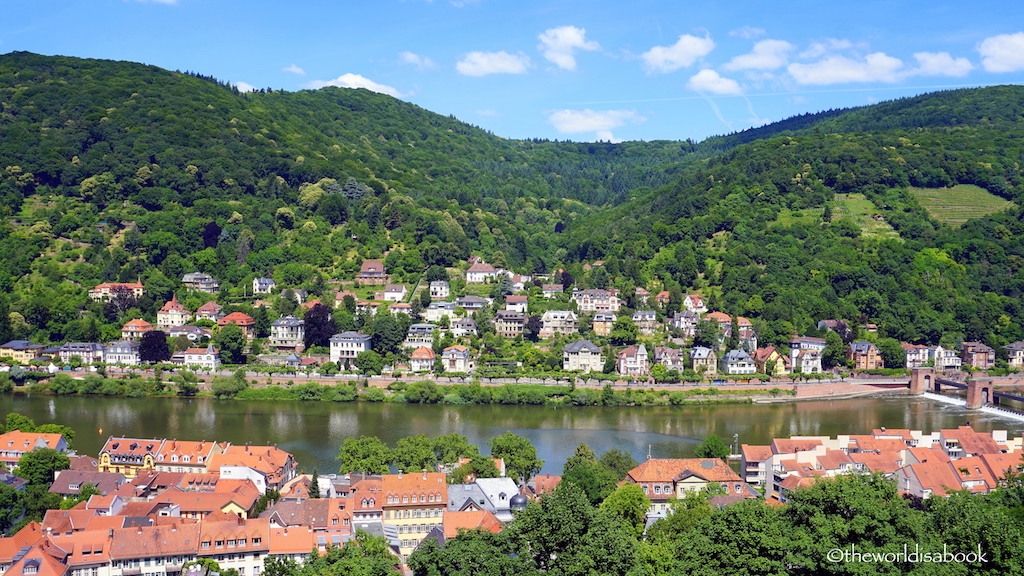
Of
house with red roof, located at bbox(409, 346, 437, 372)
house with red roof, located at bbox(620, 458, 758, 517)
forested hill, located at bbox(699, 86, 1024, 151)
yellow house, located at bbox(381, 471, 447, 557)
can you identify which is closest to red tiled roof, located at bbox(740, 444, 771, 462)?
house with red roof, located at bbox(620, 458, 758, 517)

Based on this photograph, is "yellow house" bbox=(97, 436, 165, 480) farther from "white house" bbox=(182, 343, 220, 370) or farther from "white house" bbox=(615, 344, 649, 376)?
"white house" bbox=(615, 344, 649, 376)

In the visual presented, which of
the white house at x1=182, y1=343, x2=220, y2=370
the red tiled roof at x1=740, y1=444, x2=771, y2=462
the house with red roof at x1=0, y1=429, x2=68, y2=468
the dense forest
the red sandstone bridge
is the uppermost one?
the dense forest

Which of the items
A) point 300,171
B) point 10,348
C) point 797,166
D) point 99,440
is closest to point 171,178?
point 300,171

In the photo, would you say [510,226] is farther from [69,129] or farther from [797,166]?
[69,129]

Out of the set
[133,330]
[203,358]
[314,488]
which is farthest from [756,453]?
[133,330]

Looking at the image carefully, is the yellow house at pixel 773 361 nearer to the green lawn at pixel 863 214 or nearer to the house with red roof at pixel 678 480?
the green lawn at pixel 863 214

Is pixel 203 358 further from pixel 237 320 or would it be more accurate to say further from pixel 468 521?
pixel 468 521
